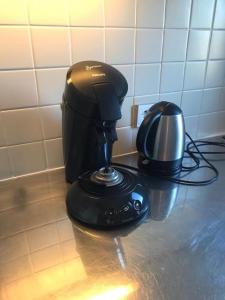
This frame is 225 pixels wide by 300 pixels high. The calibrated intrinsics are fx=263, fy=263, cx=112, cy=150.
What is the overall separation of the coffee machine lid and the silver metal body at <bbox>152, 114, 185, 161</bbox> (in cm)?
21

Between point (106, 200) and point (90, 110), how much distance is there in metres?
0.20

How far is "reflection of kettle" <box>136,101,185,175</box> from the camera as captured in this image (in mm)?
753

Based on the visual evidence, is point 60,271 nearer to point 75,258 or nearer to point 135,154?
point 75,258

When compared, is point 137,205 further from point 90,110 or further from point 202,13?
point 202,13

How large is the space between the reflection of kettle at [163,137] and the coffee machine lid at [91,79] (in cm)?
19

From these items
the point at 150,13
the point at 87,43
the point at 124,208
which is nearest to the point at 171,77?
the point at 150,13

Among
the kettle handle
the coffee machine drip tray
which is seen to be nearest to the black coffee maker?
the coffee machine drip tray

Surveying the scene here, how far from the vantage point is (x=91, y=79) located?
560mm

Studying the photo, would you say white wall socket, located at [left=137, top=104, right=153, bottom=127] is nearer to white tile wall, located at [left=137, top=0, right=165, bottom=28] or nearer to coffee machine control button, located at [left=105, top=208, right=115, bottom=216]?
white tile wall, located at [left=137, top=0, right=165, bottom=28]

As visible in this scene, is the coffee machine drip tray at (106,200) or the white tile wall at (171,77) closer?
the coffee machine drip tray at (106,200)

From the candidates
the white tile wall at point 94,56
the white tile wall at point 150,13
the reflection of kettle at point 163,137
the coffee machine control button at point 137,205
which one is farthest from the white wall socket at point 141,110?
the coffee machine control button at point 137,205

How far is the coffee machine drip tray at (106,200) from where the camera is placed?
57 cm

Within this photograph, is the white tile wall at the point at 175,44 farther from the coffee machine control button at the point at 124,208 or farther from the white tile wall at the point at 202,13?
the coffee machine control button at the point at 124,208

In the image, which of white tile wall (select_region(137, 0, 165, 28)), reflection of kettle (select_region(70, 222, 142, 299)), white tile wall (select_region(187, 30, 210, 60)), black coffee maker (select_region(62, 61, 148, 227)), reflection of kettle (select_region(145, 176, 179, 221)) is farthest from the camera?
white tile wall (select_region(187, 30, 210, 60))
